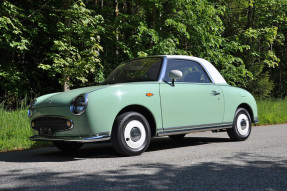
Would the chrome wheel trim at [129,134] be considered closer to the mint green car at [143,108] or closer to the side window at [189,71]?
the mint green car at [143,108]

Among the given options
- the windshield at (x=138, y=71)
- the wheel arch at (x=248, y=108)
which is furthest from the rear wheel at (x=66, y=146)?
the wheel arch at (x=248, y=108)

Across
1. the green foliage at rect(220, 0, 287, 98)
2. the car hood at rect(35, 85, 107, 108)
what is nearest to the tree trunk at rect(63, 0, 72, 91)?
the car hood at rect(35, 85, 107, 108)

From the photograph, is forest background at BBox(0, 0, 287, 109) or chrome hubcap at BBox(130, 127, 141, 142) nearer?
chrome hubcap at BBox(130, 127, 141, 142)

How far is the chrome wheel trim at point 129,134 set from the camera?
5609 millimetres

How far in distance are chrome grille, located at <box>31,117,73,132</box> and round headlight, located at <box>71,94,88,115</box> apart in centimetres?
22

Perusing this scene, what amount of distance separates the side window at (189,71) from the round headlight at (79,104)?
1680 millimetres

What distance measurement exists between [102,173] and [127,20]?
1442 cm

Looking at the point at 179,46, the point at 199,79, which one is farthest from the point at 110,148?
the point at 179,46

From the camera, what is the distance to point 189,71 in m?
6.90

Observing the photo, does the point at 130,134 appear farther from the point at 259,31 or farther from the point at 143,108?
the point at 259,31

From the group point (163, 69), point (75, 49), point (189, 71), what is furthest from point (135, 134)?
point (75, 49)

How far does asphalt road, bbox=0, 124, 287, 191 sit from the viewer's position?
12.7 feet

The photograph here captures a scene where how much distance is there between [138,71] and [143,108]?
32.9 inches

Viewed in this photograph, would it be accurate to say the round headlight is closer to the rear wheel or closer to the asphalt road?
the asphalt road
